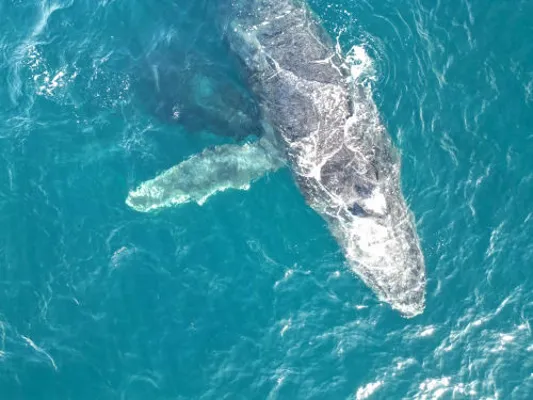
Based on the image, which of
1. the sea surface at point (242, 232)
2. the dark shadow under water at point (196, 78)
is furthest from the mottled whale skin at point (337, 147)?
the dark shadow under water at point (196, 78)

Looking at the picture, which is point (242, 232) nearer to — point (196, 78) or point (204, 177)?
point (204, 177)

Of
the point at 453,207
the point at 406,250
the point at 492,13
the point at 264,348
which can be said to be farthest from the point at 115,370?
the point at 492,13

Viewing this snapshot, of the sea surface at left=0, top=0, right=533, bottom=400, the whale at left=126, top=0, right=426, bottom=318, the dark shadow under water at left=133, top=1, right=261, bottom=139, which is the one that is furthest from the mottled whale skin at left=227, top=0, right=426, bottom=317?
the dark shadow under water at left=133, top=1, right=261, bottom=139

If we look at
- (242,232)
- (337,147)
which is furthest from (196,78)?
(242,232)

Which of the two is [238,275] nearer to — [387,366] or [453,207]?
[387,366]

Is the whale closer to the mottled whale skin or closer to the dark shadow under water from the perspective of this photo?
the mottled whale skin
